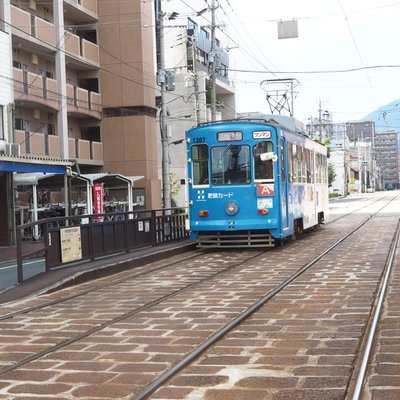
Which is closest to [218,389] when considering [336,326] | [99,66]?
[336,326]

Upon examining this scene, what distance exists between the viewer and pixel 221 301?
9047 mm

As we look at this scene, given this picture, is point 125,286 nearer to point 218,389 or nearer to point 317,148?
point 218,389

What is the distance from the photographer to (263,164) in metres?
16.0

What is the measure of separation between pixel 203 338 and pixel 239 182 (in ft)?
31.7

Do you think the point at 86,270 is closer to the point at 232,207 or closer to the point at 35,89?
the point at 232,207

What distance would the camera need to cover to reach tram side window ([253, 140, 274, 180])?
1594 centimetres

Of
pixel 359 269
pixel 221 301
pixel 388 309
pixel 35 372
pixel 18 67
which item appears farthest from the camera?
pixel 18 67

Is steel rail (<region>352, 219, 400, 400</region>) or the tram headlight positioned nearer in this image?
steel rail (<region>352, 219, 400, 400</region>)

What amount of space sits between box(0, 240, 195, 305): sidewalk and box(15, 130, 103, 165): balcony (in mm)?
12673

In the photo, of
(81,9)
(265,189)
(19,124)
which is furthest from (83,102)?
(265,189)

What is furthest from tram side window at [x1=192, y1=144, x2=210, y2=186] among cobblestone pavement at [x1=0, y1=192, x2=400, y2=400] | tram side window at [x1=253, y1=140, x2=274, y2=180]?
cobblestone pavement at [x1=0, y1=192, x2=400, y2=400]

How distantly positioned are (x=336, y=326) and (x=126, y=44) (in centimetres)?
2951

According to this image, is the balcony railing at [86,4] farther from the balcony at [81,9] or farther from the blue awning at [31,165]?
the blue awning at [31,165]

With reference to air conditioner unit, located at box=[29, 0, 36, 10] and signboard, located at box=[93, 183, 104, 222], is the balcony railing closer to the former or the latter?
air conditioner unit, located at box=[29, 0, 36, 10]
